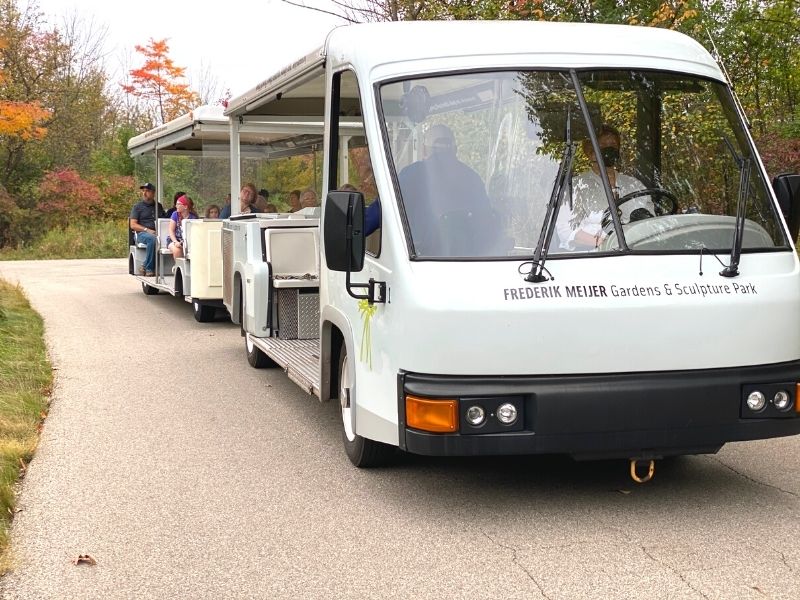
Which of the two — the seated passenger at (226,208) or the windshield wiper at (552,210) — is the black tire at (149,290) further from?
the windshield wiper at (552,210)

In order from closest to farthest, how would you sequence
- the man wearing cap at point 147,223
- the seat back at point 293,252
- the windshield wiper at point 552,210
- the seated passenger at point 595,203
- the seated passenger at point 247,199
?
the windshield wiper at point 552,210 < the seated passenger at point 595,203 < the seat back at point 293,252 < the seated passenger at point 247,199 < the man wearing cap at point 147,223

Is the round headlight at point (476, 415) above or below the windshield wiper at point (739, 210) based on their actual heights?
below

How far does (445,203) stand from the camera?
533 cm

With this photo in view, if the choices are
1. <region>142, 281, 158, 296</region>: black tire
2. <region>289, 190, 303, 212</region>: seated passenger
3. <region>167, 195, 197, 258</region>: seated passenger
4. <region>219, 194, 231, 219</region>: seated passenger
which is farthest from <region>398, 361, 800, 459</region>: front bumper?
<region>142, 281, 158, 296</region>: black tire

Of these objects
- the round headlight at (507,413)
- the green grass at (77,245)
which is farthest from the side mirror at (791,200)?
the green grass at (77,245)

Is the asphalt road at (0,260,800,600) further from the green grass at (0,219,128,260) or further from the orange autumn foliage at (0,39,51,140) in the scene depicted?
the green grass at (0,219,128,260)

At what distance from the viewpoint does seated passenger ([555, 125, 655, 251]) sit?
5.29 meters

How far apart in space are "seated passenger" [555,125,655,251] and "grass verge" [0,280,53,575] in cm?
296

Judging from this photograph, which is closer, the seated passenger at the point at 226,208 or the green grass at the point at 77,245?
the seated passenger at the point at 226,208

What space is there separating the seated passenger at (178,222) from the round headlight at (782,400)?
33.2ft

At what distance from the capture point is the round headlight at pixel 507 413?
494 centimetres

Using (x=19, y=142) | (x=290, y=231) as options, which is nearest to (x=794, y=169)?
(x=290, y=231)

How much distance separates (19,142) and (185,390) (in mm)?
28690

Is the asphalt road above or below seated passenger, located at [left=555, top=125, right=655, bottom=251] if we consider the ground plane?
below
